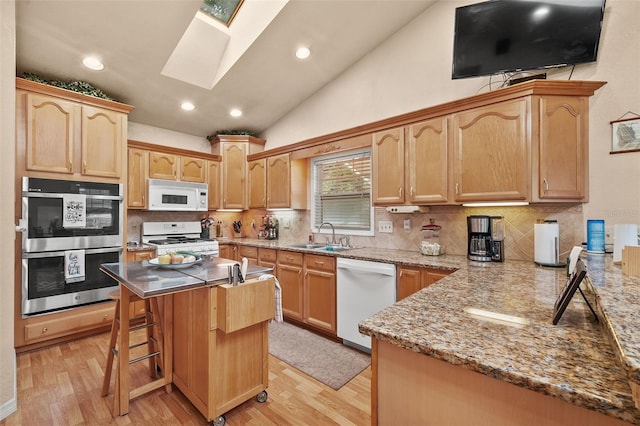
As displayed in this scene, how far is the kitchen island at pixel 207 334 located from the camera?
1.65m

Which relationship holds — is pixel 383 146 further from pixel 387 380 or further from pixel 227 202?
pixel 227 202

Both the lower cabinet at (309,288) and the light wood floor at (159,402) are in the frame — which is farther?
the lower cabinet at (309,288)

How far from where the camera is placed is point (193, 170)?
167 inches

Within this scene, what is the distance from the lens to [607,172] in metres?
2.08

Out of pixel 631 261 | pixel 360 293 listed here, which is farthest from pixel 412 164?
pixel 631 261

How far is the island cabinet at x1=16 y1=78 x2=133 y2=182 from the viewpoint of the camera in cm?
262

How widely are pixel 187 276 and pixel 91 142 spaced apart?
2299 mm

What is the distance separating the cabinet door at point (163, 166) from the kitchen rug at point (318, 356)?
257 centimetres

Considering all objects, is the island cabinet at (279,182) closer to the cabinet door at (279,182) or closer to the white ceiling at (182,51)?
the cabinet door at (279,182)

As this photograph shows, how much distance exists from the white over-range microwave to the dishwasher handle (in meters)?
2.46

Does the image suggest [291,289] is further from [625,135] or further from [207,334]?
[625,135]

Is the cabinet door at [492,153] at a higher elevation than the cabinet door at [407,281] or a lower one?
higher

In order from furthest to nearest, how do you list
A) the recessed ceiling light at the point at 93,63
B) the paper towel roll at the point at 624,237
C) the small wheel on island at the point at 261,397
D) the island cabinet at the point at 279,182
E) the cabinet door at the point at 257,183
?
the cabinet door at the point at 257,183, the island cabinet at the point at 279,182, the recessed ceiling light at the point at 93,63, the small wheel on island at the point at 261,397, the paper towel roll at the point at 624,237

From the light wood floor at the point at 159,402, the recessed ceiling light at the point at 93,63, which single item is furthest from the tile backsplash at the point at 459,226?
the recessed ceiling light at the point at 93,63
